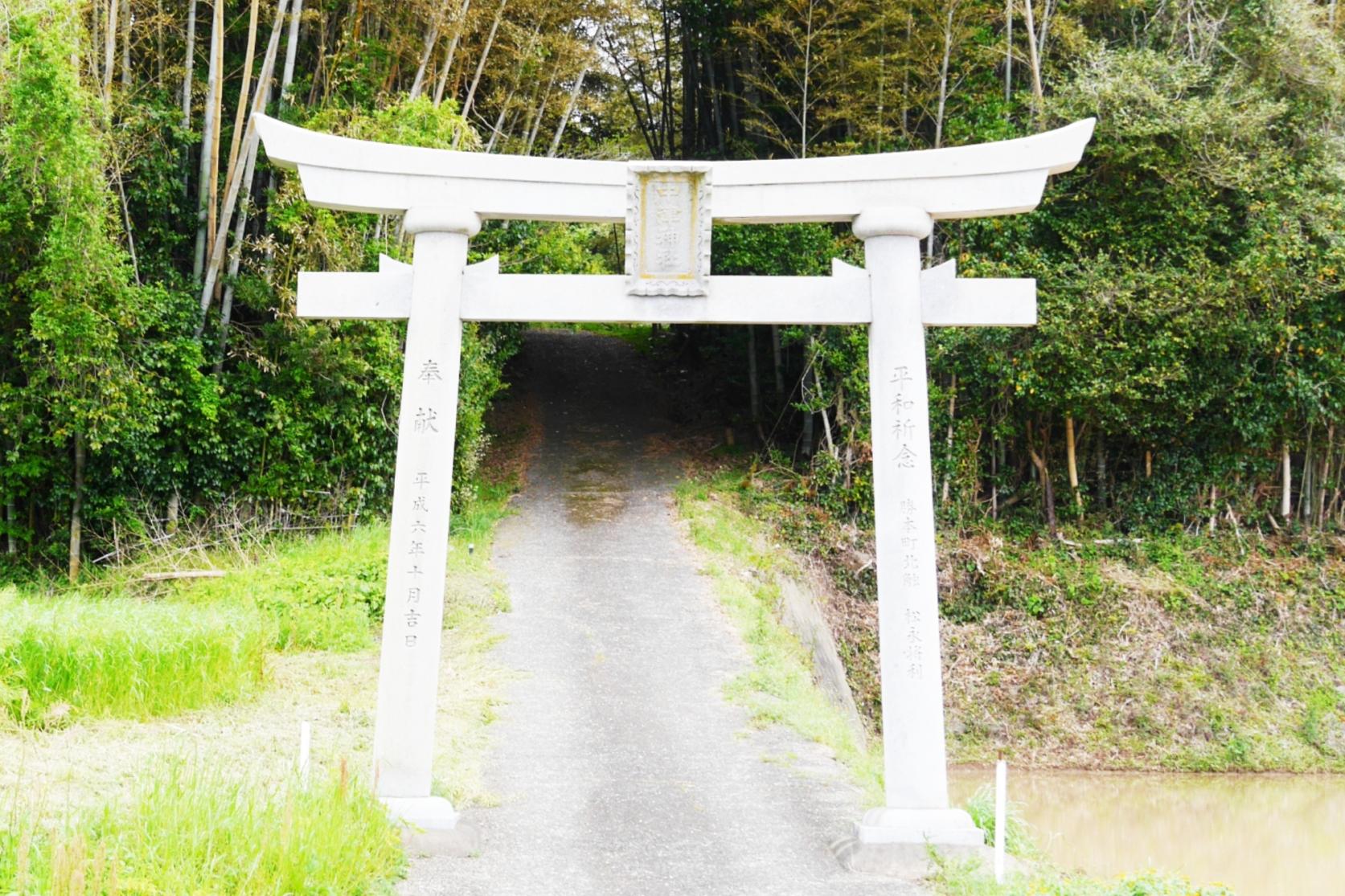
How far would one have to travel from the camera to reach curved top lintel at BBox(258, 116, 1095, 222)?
5.71 meters

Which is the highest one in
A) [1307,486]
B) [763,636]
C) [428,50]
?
[428,50]

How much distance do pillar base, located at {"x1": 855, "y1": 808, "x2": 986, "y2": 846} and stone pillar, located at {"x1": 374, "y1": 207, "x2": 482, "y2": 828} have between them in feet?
6.52

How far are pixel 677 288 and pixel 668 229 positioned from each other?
301 mm

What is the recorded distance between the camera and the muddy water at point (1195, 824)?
8008 millimetres

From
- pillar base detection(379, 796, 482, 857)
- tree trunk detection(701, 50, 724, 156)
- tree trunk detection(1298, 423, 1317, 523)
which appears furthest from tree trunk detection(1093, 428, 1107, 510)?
pillar base detection(379, 796, 482, 857)

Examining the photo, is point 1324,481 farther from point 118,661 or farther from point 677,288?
point 118,661

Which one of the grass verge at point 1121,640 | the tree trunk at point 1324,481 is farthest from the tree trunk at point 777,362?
the tree trunk at point 1324,481

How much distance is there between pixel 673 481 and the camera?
14.5m

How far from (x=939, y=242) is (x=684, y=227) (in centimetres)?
842

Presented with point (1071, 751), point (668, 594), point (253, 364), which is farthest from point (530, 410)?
point (1071, 751)

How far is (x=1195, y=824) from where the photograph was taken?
30.1 ft

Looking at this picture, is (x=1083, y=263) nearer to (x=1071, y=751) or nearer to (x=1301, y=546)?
(x=1301, y=546)

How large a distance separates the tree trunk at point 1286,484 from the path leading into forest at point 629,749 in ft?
23.0

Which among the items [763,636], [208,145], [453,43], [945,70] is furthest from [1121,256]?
[208,145]
